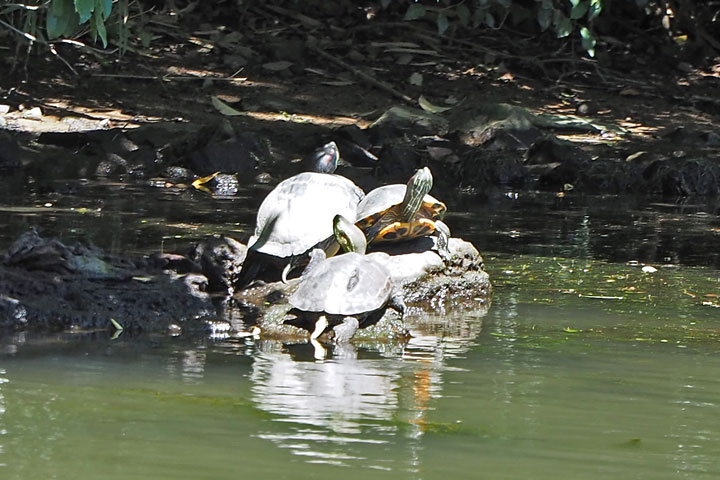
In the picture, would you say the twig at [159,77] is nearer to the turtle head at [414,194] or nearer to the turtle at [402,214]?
the turtle at [402,214]

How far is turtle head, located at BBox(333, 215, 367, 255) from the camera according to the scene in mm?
6211

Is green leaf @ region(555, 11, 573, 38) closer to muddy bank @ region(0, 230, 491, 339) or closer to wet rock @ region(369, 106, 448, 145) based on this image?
wet rock @ region(369, 106, 448, 145)

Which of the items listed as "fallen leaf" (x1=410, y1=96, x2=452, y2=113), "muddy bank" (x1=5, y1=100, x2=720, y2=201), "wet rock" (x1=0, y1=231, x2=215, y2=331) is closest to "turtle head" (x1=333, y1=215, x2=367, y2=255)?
"wet rock" (x1=0, y1=231, x2=215, y2=331)

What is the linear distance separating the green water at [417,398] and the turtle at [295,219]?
772 millimetres

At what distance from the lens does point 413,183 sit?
6.44 metres

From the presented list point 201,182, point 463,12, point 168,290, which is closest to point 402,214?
point 168,290

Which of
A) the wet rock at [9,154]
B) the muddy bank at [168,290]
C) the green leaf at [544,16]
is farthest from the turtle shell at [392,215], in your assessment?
the green leaf at [544,16]

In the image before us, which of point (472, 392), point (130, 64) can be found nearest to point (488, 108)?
point (130, 64)

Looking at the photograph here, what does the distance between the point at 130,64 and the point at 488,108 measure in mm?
4455

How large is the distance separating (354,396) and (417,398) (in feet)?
0.74

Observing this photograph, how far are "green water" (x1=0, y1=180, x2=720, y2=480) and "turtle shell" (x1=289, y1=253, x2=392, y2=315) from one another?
10.3 inches

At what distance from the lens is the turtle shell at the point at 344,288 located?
5.48m

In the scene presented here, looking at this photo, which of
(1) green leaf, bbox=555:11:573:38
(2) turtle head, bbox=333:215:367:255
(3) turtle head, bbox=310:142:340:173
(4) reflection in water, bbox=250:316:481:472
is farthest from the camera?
(1) green leaf, bbox=555:11:573:38

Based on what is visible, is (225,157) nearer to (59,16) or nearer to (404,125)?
(404,125)
